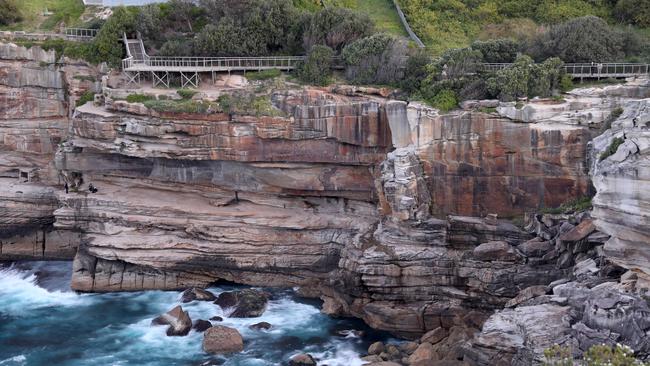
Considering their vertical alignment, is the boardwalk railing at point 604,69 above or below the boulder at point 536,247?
above

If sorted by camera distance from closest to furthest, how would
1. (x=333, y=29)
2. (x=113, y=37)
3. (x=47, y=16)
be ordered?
1. (x=333, y=29)
2. (x=113, y=37)
3. (x=47, y=16)

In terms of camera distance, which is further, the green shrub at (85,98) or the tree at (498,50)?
the green shrub at (85,98)

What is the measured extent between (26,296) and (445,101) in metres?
23.7

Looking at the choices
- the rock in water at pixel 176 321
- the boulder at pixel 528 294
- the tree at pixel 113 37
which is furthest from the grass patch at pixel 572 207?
the tree at pixel 113 37

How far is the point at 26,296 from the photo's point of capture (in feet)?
147

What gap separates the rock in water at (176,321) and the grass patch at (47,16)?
74.7 ft

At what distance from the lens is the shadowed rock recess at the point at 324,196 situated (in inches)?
1491

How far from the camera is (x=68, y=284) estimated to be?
150ft

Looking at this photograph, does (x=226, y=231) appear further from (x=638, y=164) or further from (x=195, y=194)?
(x=638, y=164)

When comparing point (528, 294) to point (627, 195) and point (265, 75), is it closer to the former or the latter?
point (627, 195)

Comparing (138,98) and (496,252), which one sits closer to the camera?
(496,252)

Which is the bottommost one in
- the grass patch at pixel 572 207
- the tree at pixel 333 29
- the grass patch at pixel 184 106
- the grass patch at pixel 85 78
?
the grass patch at pixel 572 207

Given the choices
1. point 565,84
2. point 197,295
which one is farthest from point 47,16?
point 565,84

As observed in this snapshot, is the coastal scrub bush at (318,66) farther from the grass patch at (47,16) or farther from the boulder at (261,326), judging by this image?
the grass patch at (47,16)
